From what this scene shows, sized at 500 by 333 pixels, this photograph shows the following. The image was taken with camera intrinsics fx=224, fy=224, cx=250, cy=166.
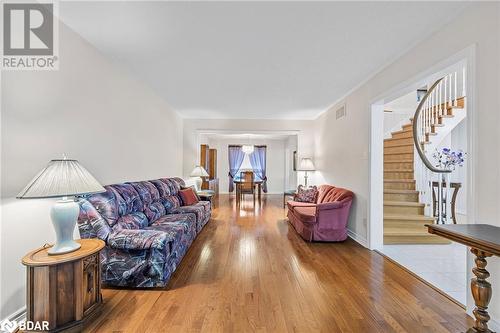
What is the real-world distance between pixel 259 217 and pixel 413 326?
3714 millimetres

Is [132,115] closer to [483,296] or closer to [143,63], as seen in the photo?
[143,63]

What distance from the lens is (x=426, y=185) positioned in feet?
13.1

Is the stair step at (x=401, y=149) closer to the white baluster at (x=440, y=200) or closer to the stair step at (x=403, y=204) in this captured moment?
the white baluster at (x=440, y=200)

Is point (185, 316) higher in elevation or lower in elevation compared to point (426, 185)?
lower

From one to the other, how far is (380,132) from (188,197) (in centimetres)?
351

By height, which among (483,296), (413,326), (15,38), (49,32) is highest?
(49,32)

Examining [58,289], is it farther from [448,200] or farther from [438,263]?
[448,200]

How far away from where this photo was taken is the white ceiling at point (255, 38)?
1.88 metres

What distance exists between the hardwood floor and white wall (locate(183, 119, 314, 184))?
10.9 feet

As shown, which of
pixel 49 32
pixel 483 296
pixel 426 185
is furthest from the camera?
pixel 426 185

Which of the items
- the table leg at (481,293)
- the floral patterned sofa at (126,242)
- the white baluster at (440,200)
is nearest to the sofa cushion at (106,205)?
the floral patterned sofa at (126,242)

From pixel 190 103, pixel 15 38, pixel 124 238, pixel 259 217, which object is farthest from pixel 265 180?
pixel 15 38

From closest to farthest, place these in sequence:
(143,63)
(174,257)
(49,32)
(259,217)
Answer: (49,32), (174,257), (143,63), (259,217)

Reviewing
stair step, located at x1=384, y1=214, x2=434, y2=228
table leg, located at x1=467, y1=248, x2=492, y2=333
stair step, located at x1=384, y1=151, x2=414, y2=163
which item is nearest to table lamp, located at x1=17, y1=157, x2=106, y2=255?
table leg, located at x1=467, y1=248, x2=492, y2=333
